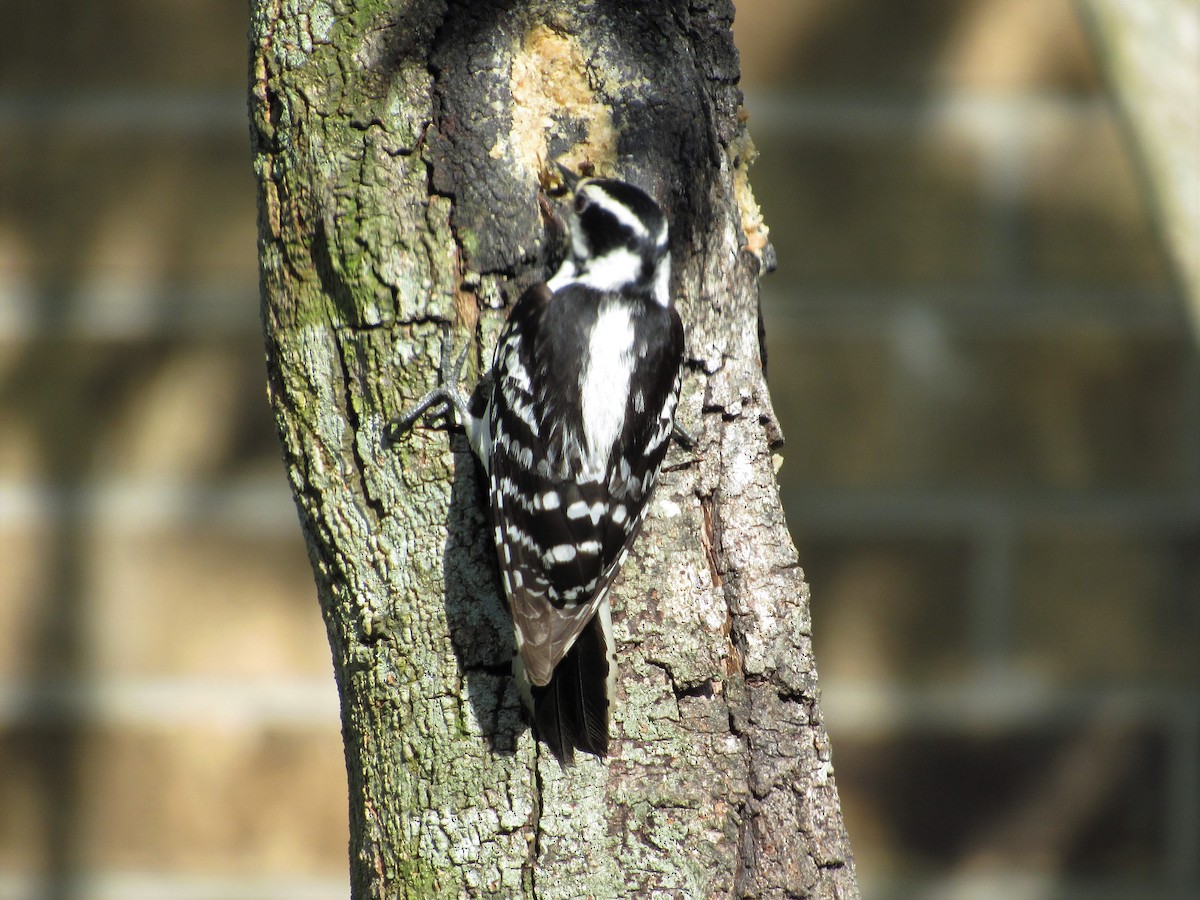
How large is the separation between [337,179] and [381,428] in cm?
39

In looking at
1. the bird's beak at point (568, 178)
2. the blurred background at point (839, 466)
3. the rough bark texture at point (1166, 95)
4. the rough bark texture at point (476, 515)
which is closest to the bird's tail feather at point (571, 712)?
the rough bark texture at point (476, 515)

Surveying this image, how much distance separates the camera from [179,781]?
3.84 meters

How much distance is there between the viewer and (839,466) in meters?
3.75

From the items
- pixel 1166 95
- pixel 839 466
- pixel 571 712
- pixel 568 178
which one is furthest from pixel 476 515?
pixel 839 466

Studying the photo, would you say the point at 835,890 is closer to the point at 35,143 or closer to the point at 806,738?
the point at 806,738

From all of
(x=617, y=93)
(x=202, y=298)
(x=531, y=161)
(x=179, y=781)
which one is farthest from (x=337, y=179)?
(x=179, y=781)

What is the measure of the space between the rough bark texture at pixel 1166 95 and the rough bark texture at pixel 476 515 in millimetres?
880

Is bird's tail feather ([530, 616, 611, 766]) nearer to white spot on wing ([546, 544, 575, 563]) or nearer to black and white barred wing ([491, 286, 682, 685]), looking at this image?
black and white barred wing ([491, 286, 682, 685])

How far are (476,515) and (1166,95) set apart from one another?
145cm

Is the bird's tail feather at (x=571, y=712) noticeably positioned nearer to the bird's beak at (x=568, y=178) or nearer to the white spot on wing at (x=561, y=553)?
the white spot on wing at (x=561, y=553)

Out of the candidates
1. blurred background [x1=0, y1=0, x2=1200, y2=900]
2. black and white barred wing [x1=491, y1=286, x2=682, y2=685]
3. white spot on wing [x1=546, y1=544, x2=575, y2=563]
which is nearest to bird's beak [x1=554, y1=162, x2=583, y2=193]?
black and white barred wing [x1=491, y1=286, x2=682, y2=685]

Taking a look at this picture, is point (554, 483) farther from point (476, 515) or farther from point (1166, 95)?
point (1166, 95)

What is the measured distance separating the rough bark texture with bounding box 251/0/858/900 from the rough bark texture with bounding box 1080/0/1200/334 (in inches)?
34.7

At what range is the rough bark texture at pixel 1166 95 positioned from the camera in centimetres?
239
